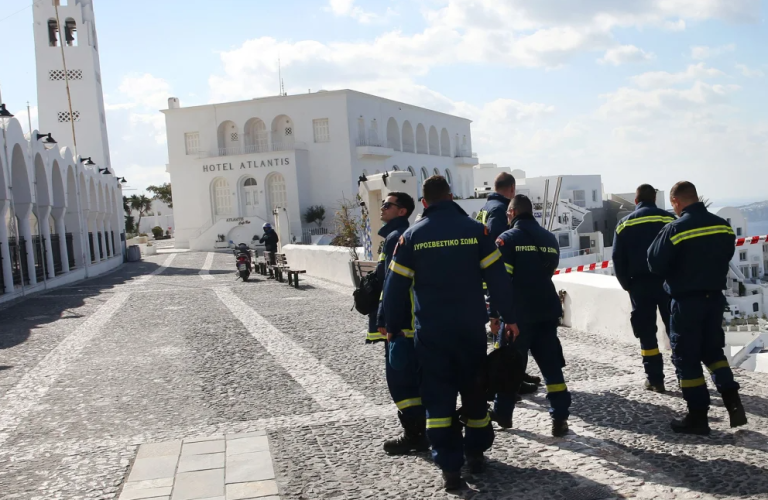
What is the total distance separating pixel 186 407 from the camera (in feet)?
21.5

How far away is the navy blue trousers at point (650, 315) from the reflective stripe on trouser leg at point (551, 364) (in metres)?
1.14

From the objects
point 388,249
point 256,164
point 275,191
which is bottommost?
point 388,249

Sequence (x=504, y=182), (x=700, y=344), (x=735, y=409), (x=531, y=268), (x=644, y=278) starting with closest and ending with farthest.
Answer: (x=735, y=409) < (x=700, y=344) < (x=531, y=268) < (x=644, y=278) < (x=504, y=182)

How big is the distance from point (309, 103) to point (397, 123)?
994 cm

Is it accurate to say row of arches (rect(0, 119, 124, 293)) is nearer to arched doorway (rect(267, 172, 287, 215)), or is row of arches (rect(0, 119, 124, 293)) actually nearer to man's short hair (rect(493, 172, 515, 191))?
man's short hair (rect(493, 172, 515, 191))

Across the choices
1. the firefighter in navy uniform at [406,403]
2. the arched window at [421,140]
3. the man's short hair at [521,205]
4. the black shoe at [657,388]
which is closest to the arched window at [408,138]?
the arched window at [421,140]

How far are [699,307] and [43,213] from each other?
24.1 m

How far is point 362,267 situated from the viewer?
13.5 meters

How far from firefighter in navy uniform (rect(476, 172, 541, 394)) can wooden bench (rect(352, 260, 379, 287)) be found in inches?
238

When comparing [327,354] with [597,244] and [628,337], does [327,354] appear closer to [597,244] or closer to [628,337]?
[628,337]

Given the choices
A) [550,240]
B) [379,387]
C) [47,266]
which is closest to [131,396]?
[379,387]

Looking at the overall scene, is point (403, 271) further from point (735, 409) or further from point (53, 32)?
point (53, 32)

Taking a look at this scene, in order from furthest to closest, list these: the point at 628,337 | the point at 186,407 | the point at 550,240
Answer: the point at 628,337 < the point at 186,407 < the point at 550,240

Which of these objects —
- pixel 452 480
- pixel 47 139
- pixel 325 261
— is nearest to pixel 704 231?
pixel 452 480
